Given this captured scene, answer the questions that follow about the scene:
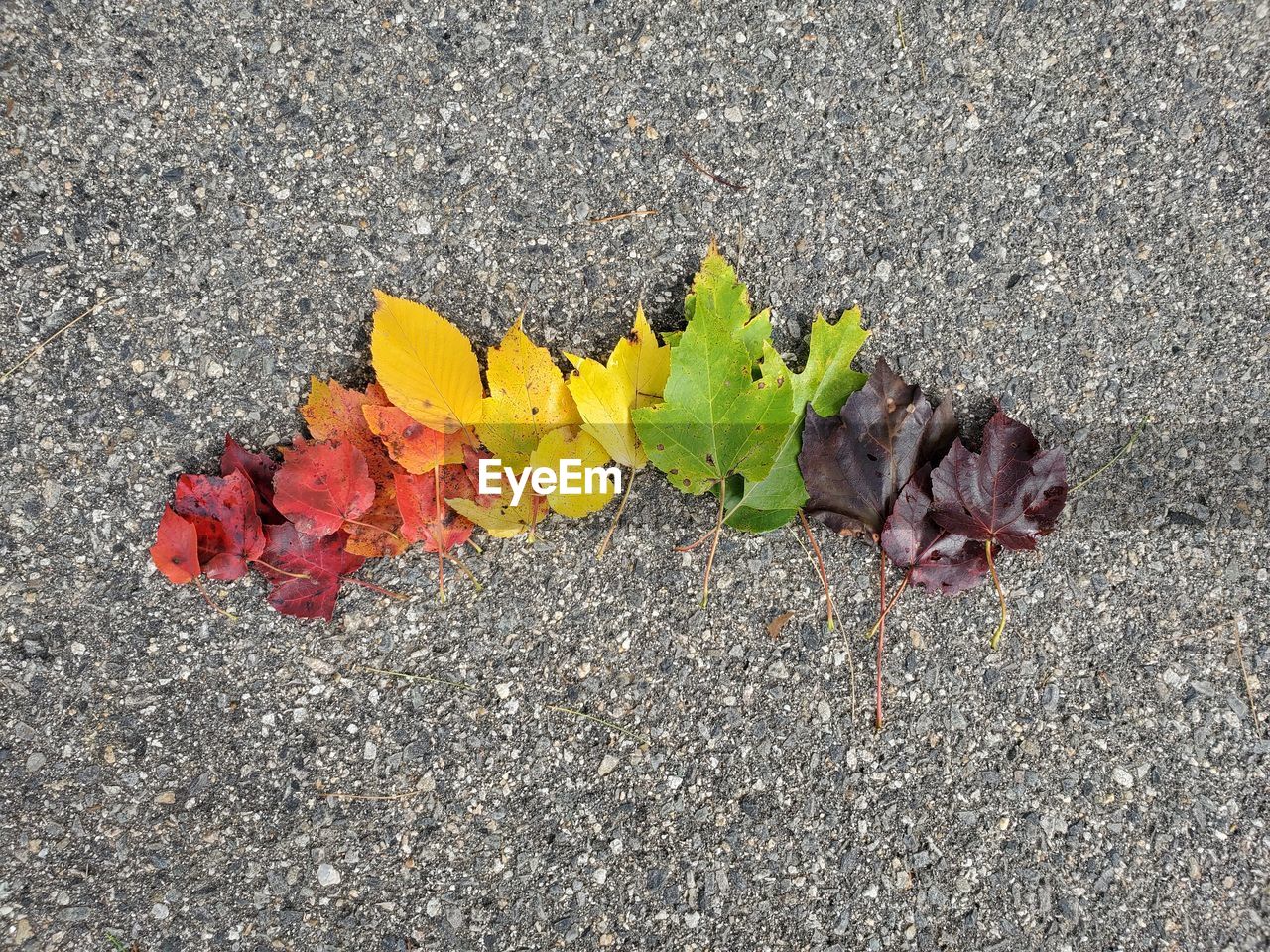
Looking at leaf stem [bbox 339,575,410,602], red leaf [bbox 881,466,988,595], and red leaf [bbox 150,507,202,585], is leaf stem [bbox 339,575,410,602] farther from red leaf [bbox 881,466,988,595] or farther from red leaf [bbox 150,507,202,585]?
red leaf [bbox 881,466,988,595]

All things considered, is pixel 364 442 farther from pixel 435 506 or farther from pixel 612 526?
pixel 612 526

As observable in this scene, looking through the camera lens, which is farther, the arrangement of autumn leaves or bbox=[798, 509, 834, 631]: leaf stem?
bbox=[798, 509, 834, 631]: leaf stem

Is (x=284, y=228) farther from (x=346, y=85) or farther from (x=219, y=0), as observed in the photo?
(x=219, y=0)

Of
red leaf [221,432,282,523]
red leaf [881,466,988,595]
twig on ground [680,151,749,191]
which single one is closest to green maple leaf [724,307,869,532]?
red leaf [881,466,988,595]

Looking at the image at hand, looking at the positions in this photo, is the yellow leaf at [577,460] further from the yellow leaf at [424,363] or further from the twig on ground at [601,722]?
the twig on ground at [601,722]

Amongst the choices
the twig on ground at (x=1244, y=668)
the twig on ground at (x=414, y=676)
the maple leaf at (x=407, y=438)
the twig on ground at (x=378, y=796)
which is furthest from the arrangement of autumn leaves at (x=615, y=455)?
the twig on ground at (x=1244, y=668)

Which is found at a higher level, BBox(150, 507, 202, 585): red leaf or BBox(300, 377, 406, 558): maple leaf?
BBox(300, 377, 406, 558): maple leaf

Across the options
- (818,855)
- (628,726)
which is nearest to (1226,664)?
(818,855)
